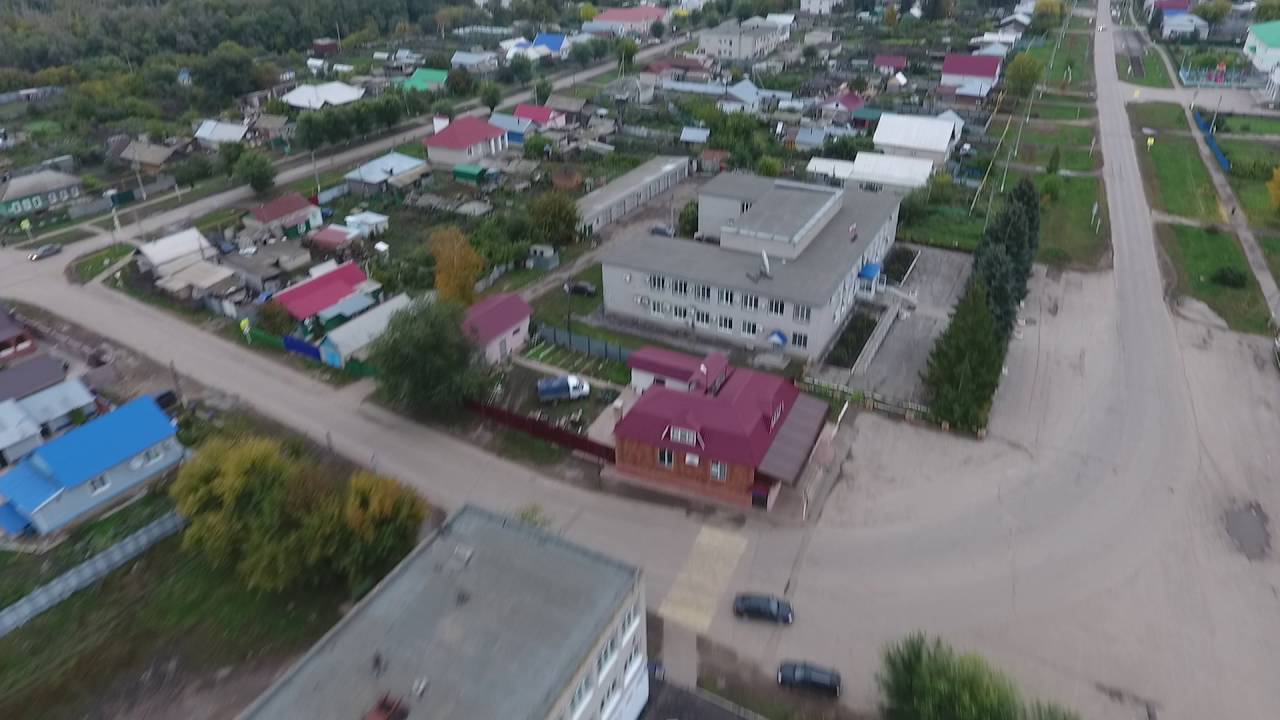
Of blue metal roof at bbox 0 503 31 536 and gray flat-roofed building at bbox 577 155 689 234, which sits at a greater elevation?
gray flat-roofed building at bbox 577 155 689 234

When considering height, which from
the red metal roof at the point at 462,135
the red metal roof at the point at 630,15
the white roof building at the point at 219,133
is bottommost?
the white roof building at the point at 219,133

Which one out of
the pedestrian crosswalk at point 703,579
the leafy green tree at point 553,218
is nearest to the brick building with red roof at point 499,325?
the leafy green tree at point 553,218

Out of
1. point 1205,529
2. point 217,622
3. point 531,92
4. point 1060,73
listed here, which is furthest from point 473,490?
point 1060,73

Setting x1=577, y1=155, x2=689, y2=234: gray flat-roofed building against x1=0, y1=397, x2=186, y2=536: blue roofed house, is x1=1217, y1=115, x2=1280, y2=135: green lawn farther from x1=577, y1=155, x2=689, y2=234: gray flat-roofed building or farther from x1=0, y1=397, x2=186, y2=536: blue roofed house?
x1=0, y1=397, x2=186, y2=536: blue roofed house

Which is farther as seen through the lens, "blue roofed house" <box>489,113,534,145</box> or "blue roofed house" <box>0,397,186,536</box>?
"blue roofed house" <box>489,113,534,145</box>

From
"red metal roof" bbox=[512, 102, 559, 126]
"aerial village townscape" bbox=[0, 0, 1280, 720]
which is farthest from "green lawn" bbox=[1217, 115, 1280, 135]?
"red metal roof" bbox=[512, 102, 559, 126]

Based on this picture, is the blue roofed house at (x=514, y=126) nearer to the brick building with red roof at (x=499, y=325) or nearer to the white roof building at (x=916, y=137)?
the white roof building at (x=916, y=137)
